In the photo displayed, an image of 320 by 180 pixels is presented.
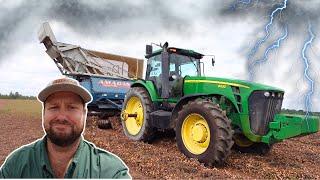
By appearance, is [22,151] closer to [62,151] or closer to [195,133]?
[62,151]

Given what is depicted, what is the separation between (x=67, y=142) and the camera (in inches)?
93.0

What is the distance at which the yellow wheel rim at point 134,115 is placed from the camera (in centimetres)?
1066

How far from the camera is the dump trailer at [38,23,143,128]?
1379 cm

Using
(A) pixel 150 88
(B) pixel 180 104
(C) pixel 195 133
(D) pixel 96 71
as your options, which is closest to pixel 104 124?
(D) pixel 96 71

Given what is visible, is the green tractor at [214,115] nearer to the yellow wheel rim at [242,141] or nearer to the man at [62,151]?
the yellow wheel rim at [242,141]

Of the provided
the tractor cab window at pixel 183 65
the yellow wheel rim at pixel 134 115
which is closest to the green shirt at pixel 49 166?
the tractor cab window at pixel 183 65

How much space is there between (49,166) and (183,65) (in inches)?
303

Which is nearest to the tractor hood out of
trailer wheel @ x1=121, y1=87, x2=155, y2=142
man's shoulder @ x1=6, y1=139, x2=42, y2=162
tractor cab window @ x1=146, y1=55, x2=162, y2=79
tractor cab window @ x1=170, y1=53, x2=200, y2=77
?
tractor cab window @ x1=170, y1=53, x2=200, y2=77

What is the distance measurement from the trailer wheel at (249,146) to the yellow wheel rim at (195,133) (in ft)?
4.11

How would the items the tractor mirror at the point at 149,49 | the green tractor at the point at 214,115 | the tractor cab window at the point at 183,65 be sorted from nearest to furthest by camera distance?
1. the green tractor at the point at 214,115
2. the tractor cab window at the point at 183,65
3. the tractor mirror at the point at 149,49

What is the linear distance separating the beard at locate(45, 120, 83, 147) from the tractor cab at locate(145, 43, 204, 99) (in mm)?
7082

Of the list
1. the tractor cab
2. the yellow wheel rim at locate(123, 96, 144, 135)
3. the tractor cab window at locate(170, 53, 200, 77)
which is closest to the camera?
the tractor cab

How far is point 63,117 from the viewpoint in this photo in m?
2.38

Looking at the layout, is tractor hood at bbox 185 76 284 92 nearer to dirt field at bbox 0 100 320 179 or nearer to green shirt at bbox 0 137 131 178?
dirt field at bbox 0 100 320 179
